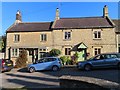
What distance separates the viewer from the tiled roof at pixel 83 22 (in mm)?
38250

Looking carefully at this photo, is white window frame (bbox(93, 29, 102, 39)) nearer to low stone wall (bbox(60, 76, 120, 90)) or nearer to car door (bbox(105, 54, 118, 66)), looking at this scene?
car door (bbox(105, 54, 118, 66))

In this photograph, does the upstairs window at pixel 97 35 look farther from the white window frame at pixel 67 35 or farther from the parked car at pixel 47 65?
the parked car at pixel 47 65

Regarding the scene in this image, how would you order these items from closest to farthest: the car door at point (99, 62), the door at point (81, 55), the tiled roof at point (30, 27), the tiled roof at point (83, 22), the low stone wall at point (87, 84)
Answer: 1. the low stone wall at point (87, 84)
2. the car door at point (99, 62)
3. the door at point (81, 55)
4. the tiled roof at point (83, 22)
5. the tiled roof at point (30, 27)

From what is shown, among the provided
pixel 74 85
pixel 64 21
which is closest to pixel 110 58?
pixel 74 85

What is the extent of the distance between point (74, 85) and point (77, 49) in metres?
28.2

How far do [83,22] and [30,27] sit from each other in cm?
909

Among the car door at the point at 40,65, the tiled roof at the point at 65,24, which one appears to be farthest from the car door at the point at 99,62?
the tiled roof at the point at 65,24

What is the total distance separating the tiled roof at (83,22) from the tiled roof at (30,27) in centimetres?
189

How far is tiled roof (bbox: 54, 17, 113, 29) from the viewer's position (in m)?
38.2

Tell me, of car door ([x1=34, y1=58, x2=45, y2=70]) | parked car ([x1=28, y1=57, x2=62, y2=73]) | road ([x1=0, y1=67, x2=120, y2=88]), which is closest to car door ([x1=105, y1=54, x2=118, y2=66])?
road ([x1=0, y1=67, x2=120, y2=88])

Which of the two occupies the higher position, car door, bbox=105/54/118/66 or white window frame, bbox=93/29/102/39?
white window frame, bbox=93/29/102/39

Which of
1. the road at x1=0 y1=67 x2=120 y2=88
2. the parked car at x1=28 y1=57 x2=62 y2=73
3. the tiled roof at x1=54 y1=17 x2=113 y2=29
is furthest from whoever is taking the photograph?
the tiled roof at x1=54 y1=17 x2=113 y2=29

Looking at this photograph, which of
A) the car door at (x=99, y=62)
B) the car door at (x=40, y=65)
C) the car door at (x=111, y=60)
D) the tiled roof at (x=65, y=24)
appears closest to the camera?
the car door at (x=111, y=60)

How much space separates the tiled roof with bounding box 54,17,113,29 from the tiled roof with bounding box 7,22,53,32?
1.89 metres
